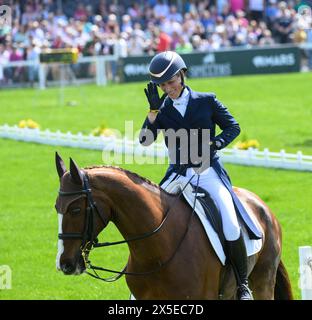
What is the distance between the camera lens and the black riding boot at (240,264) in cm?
812

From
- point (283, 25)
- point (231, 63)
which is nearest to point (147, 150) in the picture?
point (231, 63)

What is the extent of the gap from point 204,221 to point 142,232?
0.64 m

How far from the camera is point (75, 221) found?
24.2 feet

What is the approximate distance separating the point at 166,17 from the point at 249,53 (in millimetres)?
4564

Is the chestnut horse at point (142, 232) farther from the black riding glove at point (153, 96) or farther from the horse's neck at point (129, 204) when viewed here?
the black riding glove at point (153, 96)

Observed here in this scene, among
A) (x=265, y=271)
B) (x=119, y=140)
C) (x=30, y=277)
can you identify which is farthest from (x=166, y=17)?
(x=265, y=271)

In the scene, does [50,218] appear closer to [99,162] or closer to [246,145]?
[99,162]

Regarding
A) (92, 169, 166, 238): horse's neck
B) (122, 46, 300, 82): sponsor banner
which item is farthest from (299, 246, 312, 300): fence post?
(122, 46, 300, 82): sponsor banner

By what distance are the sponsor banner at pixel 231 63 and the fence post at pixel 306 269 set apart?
82.0 ft

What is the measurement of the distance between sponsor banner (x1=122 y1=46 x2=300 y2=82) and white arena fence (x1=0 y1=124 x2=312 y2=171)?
11127 mm

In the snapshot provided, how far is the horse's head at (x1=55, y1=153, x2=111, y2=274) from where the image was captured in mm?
7309

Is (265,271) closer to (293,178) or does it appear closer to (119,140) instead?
(293,178)

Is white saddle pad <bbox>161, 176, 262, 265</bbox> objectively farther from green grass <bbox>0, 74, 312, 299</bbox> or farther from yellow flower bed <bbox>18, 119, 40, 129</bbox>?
yellow flower bed <bbox>18, 119, 40, 129</bbox>
